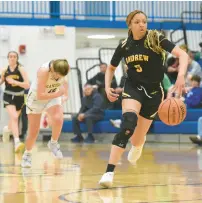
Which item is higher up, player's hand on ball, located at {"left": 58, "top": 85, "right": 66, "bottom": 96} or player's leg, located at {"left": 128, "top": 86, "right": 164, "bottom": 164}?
player's hand on ball, located at {"left": 58, "top": 85, "right": 66, "bottom": 96}

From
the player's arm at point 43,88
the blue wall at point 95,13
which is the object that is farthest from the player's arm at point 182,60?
the blue wall at point 95,13

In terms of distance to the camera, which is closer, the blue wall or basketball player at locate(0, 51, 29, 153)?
basketball player at locate(0, 51, 29, 153)

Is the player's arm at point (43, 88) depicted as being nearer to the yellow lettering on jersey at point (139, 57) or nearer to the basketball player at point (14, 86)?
the yellow lettering on jersey at point (139, 57)

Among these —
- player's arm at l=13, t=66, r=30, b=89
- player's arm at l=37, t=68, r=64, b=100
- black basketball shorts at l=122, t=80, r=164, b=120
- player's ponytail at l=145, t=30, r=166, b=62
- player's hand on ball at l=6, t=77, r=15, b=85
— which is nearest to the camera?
player's ponytail at l=145, t=30, r=166, b=62

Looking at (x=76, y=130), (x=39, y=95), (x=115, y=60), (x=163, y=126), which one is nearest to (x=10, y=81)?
(x=39, y=95)

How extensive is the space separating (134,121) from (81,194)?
105 centimetres

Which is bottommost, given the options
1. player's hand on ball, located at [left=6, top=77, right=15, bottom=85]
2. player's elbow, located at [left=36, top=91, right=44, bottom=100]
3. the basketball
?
the basketball

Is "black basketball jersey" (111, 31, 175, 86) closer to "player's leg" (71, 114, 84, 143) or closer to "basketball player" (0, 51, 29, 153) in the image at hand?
"basketball player" (0, 51, 29, 153)

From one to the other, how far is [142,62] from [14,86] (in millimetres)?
6068

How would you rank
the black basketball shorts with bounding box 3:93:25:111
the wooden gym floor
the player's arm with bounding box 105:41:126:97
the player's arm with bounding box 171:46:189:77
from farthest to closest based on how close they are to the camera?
1. the black basketball shorts with bounding box 3:93:25:111
2. the player's arm with bounding box 105:41:126:97
3. the player's arm with bounding box 171:46:189:77
4. the wooden gym floor

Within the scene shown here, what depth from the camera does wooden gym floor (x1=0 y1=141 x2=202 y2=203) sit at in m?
6.10

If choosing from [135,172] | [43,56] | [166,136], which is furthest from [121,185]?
[43,56]

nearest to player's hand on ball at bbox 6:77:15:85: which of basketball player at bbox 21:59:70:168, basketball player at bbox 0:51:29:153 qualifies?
basketball player at bbox 0:51:29:153

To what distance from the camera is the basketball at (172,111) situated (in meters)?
6.93
